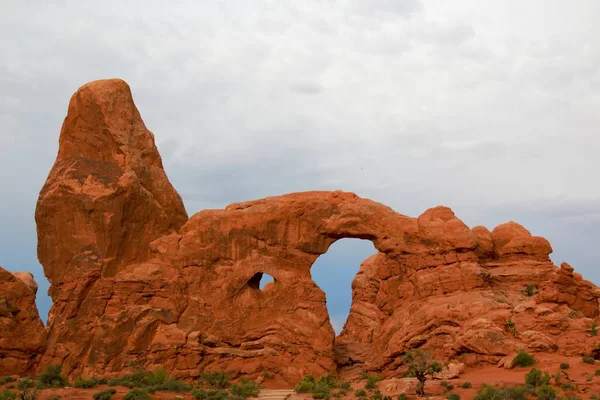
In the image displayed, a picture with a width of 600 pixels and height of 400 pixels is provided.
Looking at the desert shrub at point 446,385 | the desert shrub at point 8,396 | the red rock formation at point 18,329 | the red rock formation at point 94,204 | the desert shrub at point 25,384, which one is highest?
the red rock formation at point 94,204

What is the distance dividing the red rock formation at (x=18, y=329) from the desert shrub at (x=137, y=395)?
31.9ft

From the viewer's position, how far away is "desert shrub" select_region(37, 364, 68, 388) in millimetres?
29203

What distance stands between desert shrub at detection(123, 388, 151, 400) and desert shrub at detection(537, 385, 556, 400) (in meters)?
13.3

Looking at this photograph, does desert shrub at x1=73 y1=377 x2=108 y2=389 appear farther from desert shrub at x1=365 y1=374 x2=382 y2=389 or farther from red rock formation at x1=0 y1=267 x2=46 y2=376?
desert shrub at x1=365 y1=374 x2=382 y2=389

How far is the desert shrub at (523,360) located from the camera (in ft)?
96.6

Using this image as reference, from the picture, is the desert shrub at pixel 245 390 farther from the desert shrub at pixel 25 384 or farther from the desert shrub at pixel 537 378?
the desert shrub at pixel 537 378

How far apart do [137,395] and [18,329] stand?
1059 cm

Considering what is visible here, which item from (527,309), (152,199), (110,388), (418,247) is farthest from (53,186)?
(527,309)

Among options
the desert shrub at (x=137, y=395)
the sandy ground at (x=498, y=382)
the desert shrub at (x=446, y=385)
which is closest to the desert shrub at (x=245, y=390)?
the sandy ground at (x=498, y=382)

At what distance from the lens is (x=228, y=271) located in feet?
117

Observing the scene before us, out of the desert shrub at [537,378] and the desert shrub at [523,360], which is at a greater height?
the desert shrub at [523,360]

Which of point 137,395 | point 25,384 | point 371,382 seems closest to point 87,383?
point 25,384

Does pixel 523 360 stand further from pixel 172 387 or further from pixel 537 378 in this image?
pixel 172 387

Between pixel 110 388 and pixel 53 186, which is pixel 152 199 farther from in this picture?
pixel 110 388
